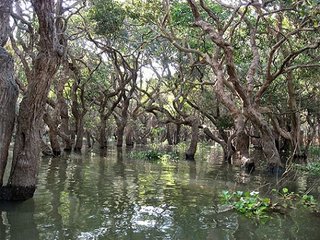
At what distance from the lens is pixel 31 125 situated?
8016mm

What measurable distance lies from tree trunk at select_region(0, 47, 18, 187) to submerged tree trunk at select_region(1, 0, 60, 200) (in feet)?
0.61

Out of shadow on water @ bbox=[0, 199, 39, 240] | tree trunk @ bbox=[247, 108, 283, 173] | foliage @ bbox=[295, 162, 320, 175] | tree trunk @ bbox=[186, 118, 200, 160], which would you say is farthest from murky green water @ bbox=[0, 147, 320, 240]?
tree trunk @ bbox=[186, 118, 200, 160]

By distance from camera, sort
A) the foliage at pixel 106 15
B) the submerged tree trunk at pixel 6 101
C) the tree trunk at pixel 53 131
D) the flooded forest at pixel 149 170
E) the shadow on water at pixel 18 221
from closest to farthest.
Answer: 1. the shadow on water at pixel 18 221
2. the flooded forest at pixel 149 170
3. the submerged tree trunk at pixel 6 101
4. the tree trunk at pixel 53 131
5. the foliage at pixel 106 15

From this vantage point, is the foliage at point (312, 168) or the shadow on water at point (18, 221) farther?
the foliage at point (312, 168)

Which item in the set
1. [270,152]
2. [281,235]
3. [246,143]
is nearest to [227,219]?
[281,235]

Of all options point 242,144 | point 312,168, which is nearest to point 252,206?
point 242,144

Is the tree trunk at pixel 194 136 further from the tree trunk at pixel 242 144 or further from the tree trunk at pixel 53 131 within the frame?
the tree trunk at pixel 53 131

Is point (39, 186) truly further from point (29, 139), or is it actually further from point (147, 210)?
point (147, 210)

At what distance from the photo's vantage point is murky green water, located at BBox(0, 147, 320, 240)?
6.58 metres

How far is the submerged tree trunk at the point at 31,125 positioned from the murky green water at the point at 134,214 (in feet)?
1.21

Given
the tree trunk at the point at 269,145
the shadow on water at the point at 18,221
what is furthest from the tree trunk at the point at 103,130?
the shadow on water at the point at 18,221

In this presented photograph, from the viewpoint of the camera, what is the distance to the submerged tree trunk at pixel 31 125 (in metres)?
7.77

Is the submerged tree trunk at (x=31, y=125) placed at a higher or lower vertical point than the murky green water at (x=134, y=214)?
higher

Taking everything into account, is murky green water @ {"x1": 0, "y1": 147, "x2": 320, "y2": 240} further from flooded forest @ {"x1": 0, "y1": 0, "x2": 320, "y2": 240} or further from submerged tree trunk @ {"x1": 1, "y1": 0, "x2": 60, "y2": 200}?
submerged tree trunk @ {"x1": 1, "y1": 0, "x2": 60, "y2": 200}
